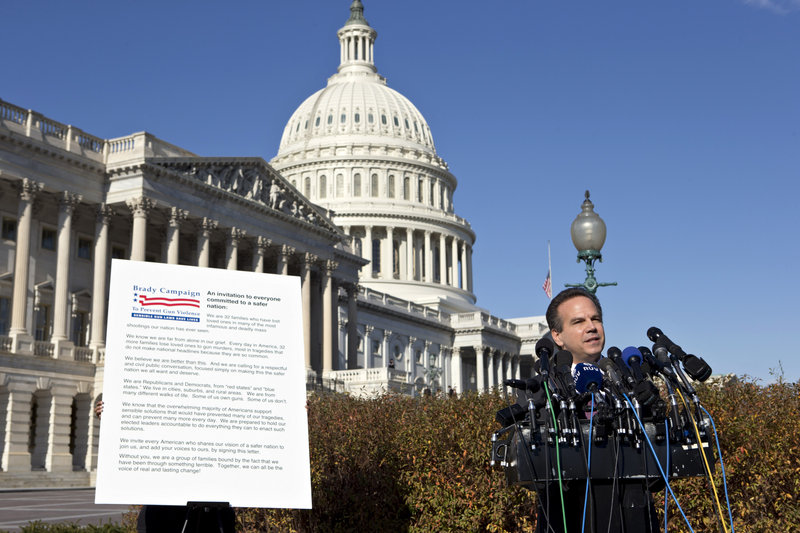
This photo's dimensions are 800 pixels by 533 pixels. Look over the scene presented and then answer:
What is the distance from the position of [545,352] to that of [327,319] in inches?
2263

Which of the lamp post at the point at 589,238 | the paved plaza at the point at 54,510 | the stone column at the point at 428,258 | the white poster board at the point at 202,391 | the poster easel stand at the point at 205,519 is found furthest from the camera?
the stone column at the point at 428,258

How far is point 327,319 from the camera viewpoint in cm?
6312

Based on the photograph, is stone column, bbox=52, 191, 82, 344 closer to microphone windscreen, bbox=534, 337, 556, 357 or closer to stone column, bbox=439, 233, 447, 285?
microphone windscreen, bbox=534, 337, 556, 357

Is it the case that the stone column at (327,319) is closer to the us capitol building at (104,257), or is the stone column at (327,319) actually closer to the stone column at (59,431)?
the us capitol building at (104,257)

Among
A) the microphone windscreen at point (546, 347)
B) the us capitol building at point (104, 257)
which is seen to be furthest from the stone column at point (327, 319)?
the microphone windscreen at point (546, 347)

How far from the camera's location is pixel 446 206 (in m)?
123

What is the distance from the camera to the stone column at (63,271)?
1788 inches

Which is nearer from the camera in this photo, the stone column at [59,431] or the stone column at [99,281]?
the stone column at [59,431]

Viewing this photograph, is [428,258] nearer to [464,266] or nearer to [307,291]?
[464,266]

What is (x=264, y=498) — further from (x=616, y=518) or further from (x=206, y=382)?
(x=616, y=518)

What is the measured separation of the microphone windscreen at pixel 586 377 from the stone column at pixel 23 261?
4167 centimetres

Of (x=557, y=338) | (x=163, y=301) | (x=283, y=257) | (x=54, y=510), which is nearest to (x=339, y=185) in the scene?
(x=283, y=257)

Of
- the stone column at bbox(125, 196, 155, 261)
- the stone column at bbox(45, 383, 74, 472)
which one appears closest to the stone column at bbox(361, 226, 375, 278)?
the stone column at bbox(125, 196, 155, 261)

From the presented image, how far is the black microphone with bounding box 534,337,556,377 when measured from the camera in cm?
580
